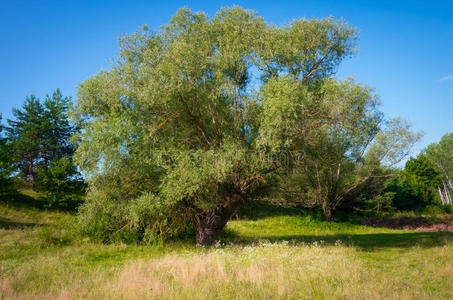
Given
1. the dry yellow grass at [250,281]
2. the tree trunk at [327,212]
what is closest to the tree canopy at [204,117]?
the dry yellow grass at [250,281]

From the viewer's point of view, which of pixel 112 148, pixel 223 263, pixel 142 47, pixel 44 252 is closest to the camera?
pixel 223 263

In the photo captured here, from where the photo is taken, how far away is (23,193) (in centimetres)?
3014

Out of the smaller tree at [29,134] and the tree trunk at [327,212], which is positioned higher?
the smaller tree at [29,134]

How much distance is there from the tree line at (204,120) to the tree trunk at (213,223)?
0.05 m

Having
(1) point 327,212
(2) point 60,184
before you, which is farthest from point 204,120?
(2) point 60,184

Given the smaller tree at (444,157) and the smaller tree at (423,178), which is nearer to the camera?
the smaller tree at (423,178)

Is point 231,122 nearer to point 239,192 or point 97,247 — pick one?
point 239,192

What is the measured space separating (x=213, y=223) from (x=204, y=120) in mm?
4855

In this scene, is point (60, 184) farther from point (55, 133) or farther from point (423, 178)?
point (423, 178)

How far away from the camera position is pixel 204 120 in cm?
1231

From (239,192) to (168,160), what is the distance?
3628 millimetres

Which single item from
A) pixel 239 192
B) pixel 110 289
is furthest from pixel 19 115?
pixel 110 289

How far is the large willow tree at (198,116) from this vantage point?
34.3ft

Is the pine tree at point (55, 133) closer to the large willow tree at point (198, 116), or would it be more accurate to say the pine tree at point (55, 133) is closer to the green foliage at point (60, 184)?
the green foliage at point (60, 184)
